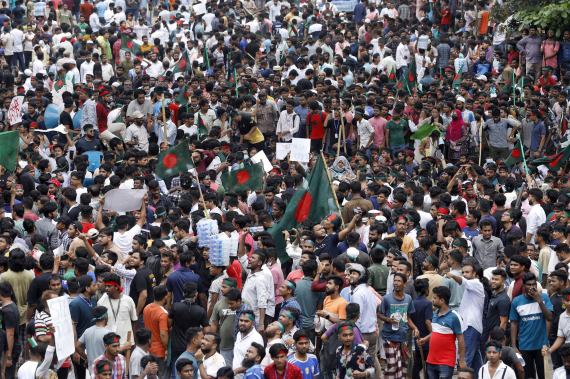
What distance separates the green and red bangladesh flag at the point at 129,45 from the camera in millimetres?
23734

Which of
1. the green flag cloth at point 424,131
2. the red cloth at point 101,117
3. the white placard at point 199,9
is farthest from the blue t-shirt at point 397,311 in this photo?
the white placard at point 199,9

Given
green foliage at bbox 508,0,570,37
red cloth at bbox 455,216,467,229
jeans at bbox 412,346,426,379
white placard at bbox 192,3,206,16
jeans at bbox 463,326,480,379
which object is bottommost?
jeans at bbox 412,346,426,379

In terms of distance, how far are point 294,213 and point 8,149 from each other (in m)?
5.22

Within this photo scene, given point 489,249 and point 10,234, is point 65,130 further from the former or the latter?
point 489,249

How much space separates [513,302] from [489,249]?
159 centimetres

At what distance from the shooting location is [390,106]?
721 inches

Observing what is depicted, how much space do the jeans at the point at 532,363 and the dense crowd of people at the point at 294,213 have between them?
0.07ft

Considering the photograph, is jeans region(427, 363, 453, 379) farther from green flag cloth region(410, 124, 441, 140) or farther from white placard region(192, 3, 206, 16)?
white placard region(192, 3, 206, 16)

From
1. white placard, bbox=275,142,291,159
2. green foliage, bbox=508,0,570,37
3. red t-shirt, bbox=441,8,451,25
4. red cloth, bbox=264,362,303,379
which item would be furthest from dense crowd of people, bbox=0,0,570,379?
red t-shirt, bbox=441,8,451,25

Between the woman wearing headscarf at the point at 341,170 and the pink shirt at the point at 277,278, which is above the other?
the pink shirt at the point at 277,278

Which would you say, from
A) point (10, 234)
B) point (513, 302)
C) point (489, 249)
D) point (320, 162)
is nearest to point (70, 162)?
point (10, 234)

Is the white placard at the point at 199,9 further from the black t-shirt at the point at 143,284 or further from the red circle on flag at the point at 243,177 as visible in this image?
the black t-shirt at the point at 143,284

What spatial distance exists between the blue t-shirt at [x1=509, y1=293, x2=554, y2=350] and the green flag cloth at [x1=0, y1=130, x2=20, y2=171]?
27.9 feet

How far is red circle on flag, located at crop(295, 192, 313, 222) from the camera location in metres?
11.5
